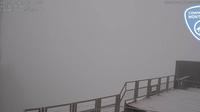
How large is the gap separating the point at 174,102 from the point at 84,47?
2859 mm

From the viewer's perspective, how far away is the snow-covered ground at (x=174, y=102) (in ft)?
17.2

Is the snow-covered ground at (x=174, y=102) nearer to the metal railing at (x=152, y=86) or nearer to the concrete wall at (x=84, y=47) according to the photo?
the metal railing at (x=152, y=86)

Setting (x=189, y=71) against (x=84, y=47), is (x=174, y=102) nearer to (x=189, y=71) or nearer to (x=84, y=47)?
(x=189, y=71)

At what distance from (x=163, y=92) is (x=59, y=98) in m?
2.85

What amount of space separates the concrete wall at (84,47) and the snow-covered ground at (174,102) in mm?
555

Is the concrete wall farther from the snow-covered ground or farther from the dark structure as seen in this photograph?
the snow-covered ground

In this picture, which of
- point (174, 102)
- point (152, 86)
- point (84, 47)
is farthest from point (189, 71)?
point (84, 47)

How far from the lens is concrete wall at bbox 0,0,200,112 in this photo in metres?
6.63

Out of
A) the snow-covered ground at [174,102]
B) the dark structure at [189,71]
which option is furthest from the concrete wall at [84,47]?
the snow-covered ground at [174,102]

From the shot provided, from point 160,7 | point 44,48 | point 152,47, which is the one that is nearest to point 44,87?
point 44,48

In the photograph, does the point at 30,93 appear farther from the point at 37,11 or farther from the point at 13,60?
the point at 37,11

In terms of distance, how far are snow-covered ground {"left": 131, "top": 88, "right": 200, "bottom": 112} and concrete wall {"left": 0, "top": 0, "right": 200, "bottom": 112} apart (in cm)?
56

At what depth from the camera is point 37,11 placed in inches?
327

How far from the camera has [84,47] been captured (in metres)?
7.76
